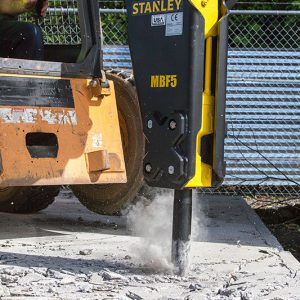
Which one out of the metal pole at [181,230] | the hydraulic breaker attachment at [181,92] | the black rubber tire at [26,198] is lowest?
the black rubber tire at [26,198]

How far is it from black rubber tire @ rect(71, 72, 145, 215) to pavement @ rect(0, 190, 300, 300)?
15 centimetres

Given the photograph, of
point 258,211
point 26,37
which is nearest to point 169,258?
point 26,37

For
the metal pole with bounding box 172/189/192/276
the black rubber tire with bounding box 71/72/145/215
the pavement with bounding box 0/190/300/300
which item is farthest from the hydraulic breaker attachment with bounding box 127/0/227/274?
the black rubber tire with bounding box 71/72/145/215

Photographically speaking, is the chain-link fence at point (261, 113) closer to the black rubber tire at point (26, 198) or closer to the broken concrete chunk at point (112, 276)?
the black rubber tire at point (26, 198)

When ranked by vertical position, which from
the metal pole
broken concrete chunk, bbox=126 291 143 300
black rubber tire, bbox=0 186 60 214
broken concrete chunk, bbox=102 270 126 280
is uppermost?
the metal pole

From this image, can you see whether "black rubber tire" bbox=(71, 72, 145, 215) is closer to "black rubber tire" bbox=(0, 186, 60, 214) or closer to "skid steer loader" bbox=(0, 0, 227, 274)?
"skid steer loader" bbox=(0, 0, 227, 274)

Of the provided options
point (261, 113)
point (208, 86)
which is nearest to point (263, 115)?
point (261, 113)

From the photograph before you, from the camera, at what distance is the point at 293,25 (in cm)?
1007

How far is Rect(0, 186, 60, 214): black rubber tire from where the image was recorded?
7.34m

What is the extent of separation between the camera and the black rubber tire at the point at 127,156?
687 cm

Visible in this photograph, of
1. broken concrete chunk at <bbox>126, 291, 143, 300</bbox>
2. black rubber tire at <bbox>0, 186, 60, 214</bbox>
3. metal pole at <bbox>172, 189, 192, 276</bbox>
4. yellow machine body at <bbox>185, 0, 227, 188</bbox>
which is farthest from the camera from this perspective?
black rubber tire at <bbox>0, 186, 60, 214</bbox>

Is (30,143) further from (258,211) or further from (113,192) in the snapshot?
(258,211)

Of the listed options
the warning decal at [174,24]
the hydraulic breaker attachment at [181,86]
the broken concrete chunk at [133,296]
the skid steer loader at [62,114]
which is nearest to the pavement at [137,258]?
the broken concrete chunk at [133,296]

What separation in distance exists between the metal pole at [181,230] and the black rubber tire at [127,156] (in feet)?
5.64
